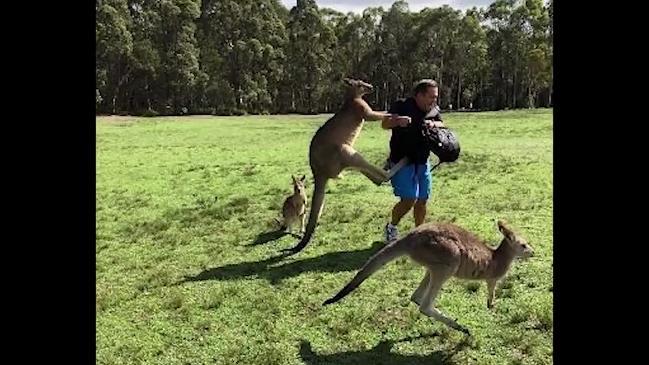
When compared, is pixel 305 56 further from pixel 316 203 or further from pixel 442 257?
pixel 442 257

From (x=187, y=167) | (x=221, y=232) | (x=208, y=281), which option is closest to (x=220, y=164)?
(x=187, y=167)

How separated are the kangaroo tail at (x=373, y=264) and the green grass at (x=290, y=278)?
484mm

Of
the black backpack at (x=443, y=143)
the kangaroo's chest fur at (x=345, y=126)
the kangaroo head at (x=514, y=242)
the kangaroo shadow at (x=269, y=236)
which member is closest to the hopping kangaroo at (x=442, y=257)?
the kangaroo head at (x=514, y=242)

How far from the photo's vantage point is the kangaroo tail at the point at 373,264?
354 cm

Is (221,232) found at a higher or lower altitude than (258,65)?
lower

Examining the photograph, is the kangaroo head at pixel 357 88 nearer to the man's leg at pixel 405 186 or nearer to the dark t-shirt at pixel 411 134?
the dark t-shirt at pixel 411 134

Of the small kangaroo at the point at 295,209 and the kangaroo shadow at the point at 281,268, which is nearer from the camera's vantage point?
the kangaroo shadow at the point at 281,268

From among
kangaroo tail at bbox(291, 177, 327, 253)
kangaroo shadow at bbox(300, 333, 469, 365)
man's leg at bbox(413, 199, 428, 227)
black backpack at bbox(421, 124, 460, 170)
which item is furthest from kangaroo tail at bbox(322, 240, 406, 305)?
man's leg at bbox(413, 199, 428, 227)
